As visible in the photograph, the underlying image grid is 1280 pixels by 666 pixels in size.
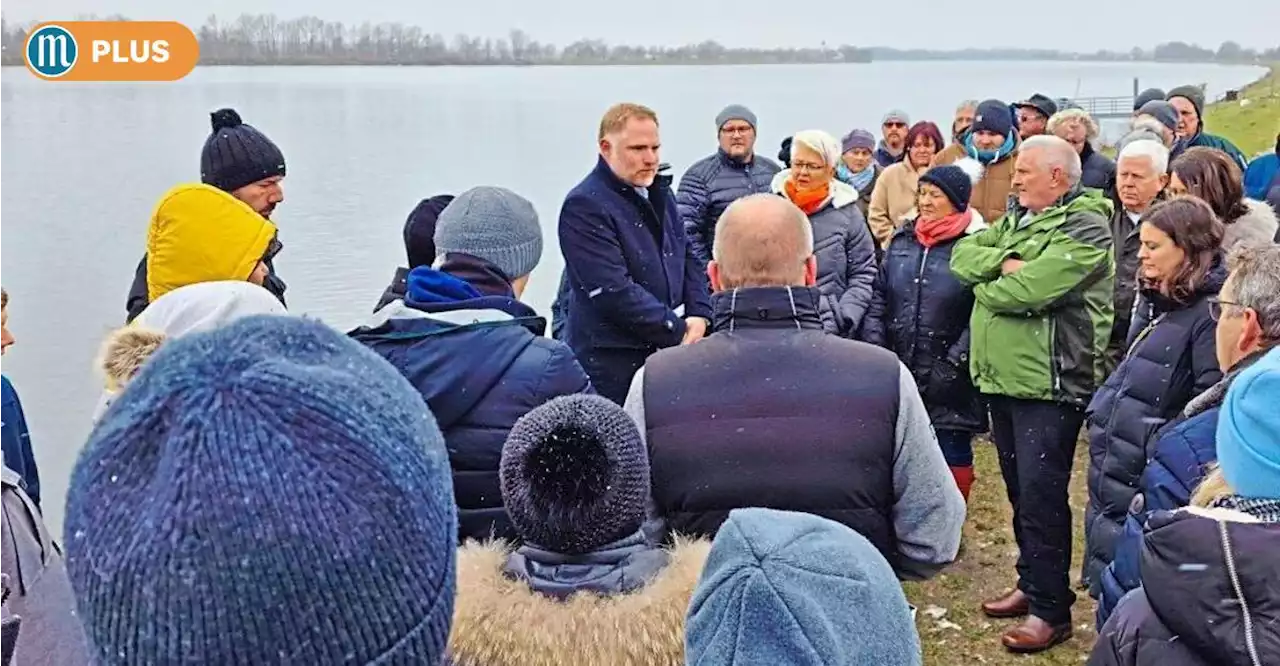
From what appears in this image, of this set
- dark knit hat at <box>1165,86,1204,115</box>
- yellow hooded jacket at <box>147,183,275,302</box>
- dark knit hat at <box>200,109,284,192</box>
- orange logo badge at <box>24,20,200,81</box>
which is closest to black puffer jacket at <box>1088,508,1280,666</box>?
yellow hooded jacket at <box>147,183,275,302</box>

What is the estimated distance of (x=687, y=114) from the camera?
26172 mm

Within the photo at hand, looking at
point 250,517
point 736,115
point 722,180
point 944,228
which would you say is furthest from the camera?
point 736,115

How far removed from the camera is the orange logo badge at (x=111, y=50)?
23.0ft

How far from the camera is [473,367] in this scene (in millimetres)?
2193

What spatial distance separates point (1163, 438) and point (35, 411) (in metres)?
5.79

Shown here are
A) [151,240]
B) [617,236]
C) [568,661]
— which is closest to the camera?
[568,661]

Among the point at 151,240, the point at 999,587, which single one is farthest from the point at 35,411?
the point at 999,587

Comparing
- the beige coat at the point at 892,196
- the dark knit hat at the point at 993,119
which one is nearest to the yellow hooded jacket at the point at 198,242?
the beige coat at the point at 892,196

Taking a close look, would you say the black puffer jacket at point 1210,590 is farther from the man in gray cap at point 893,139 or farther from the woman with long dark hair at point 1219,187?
the man in gray cap at point 893,139

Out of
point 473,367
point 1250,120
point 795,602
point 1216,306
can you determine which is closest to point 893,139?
point 1216,306

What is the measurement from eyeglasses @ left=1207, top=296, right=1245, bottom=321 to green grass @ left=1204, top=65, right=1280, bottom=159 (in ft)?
44.1

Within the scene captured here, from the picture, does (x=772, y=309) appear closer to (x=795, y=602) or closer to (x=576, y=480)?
(x=576, y=480)

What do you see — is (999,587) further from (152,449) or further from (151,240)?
(152,449)

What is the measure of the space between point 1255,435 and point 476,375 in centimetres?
136
